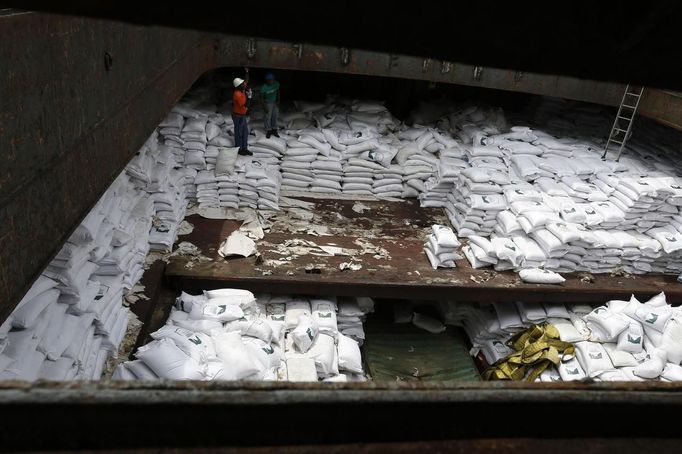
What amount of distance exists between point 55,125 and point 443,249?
472 centimetres

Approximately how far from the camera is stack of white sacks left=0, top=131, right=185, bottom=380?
3.08m

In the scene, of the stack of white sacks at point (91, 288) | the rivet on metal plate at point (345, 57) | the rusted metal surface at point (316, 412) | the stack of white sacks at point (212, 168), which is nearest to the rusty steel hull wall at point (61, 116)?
the stack of white sacks at point (91, 288)

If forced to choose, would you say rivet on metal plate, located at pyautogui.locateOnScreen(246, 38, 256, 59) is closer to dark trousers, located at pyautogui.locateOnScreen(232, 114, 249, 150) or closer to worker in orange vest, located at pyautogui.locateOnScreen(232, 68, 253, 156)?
worker in orange vest, located at pyautogui.locateOnScreen(232, 68, 253, 156)

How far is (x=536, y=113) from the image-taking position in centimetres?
962

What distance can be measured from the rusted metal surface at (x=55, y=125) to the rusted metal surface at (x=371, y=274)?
243cm

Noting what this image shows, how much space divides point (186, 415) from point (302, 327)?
13.3 feet

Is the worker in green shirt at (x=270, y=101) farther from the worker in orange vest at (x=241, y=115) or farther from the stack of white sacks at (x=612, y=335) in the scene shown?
the stack of white sacks at (x=612, y=335)

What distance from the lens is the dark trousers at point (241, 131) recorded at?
7020 mm

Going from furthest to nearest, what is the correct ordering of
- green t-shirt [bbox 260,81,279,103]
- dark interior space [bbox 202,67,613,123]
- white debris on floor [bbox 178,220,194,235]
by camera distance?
dark interior space [bbox 202,67,613,123] < green t-shirt [bbox 260,81,279,103] < white debris on floor [bbox 178,220,194,235]

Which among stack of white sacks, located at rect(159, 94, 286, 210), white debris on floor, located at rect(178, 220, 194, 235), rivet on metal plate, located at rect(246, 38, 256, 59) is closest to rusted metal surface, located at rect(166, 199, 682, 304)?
white debris on floor, located at rect(178, 220, 194, 235)

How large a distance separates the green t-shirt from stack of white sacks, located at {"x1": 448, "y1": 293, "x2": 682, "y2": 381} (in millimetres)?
4628

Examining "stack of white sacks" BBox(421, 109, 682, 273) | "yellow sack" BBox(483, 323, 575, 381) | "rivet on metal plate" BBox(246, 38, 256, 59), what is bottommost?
"yellow sack" BBox(483, 323, 575, 381)

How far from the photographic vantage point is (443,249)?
610 centimetres

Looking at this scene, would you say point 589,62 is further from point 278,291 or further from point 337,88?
point 337,88
